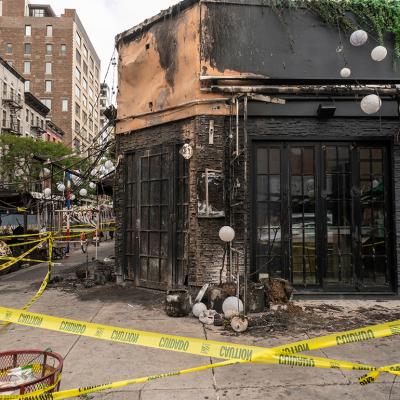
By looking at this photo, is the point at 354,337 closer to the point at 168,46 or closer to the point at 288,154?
the point at 288,154

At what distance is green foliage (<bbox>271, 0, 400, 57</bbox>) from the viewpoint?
8500 millimetres

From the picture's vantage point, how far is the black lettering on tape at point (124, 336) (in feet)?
11.9

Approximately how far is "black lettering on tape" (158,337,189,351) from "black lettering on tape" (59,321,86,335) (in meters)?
0.84

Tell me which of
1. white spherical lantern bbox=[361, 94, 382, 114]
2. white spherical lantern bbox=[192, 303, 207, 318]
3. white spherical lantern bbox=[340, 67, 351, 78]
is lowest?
white spherical lantern bbox=[192, 303, 207, 318]

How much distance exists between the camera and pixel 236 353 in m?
3.42

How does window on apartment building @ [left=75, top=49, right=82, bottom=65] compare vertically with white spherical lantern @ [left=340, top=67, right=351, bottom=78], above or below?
A: above

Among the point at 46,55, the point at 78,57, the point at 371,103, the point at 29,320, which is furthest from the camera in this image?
the point at 78,57

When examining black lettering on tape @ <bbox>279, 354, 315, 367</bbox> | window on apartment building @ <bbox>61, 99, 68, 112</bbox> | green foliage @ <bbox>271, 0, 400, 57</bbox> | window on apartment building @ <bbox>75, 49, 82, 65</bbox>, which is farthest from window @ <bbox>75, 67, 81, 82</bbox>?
black lettering on tape @ <bbox>279, 354, 315, 367</bbox>

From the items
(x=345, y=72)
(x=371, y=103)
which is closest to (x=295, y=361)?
(x=371, y=103)

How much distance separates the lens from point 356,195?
27.7 ft

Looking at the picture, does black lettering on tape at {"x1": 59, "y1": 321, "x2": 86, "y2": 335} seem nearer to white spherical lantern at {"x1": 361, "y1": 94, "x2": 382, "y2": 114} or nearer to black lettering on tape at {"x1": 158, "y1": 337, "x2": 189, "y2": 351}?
black lettering on tape at {"x1": 158, "y1": 337, "x2": 189, "y2": 351}

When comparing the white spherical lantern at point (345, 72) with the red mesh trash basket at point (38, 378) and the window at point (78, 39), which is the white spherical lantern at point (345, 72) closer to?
the red mesh trash basket at point (38, 378)

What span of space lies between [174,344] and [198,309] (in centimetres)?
333

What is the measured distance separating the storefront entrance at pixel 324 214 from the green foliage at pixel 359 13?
2.57 m
